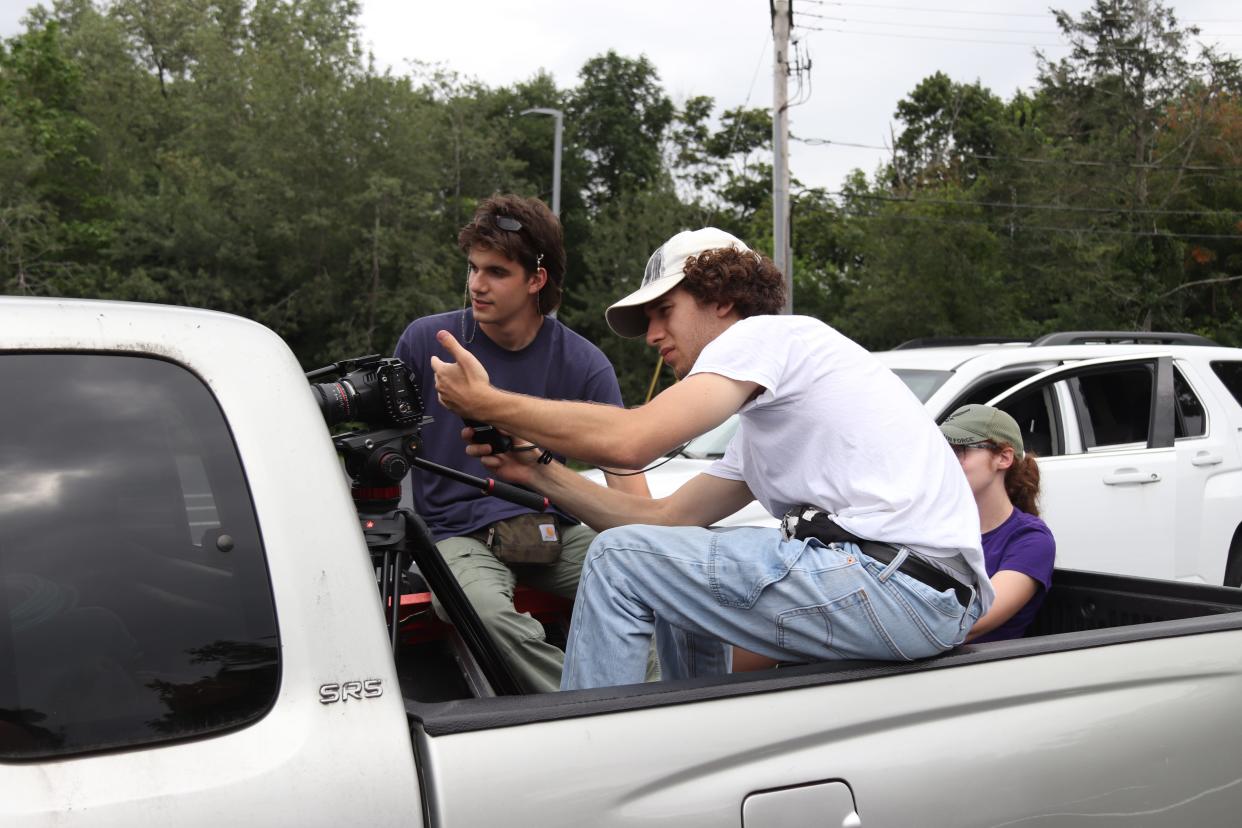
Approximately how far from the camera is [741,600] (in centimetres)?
232

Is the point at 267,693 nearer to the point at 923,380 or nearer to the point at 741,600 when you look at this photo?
the point at 741,600

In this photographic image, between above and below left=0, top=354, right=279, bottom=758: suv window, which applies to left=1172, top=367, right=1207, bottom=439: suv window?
below

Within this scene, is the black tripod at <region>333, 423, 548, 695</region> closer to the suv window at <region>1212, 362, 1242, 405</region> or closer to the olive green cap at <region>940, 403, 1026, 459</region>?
the olive green cap at <region>940, 403, 1026, 459</region>

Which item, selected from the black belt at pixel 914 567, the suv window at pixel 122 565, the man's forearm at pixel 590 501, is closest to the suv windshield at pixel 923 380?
the man's forearm at pixel 590 501

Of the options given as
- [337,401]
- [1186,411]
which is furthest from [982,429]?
[1186,411]

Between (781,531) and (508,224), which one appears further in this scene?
(508,224)

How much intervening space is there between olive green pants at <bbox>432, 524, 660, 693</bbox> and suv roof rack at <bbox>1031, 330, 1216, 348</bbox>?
4.81 meters

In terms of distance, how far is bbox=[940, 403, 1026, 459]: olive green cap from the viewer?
141 inches

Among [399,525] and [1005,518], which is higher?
[399,525]

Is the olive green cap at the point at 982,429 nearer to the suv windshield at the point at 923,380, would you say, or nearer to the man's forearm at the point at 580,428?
the man's forearm at the point at 580,428

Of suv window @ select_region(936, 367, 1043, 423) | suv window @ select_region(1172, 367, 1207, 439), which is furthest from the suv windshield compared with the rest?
suv window @ select_region(1172, 367, 1207, 439)

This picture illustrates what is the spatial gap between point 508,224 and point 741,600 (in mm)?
1647

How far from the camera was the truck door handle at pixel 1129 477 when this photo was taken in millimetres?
6930

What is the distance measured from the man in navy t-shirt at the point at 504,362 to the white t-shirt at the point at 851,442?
980 mm
